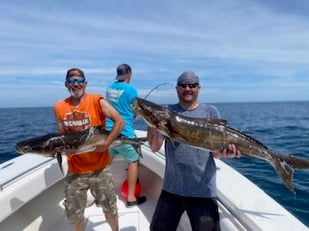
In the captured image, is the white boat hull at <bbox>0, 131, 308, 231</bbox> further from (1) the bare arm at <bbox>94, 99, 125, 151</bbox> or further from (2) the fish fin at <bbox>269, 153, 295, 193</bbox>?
(1) the bare arm at <bbox>94, 99, 125, 151</bbox>

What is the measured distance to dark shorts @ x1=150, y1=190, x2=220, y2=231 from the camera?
2648 mm

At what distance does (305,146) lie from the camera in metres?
10.3

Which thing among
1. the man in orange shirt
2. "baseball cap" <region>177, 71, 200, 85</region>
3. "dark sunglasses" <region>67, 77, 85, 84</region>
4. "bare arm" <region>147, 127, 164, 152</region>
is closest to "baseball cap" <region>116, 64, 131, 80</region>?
the man in orange shirt

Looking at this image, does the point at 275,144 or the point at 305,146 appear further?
the point at 275,144

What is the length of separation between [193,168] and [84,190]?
1312 millimetres

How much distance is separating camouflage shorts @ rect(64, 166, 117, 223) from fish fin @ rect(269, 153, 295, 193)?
1.72 metres

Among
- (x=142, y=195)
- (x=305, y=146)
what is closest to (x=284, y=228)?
(x=142, y=195)

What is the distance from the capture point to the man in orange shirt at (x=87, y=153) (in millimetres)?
3180

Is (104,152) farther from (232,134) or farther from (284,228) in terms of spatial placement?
(284,228)

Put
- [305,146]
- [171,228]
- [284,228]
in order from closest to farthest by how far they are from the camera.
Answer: [284,228] < [171,228] < [305,146]

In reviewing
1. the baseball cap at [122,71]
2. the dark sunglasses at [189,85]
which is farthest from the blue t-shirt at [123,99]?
the dark sunglasses at [189,85]

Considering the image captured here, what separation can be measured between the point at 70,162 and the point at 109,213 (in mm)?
721

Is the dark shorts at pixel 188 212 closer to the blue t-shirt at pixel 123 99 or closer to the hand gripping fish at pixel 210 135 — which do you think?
the hand gripping fish at pixel 210 135

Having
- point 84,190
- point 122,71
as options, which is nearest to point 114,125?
point 84,190
